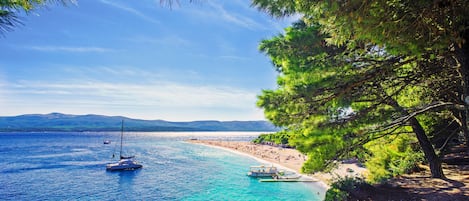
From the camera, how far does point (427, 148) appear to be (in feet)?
27.6

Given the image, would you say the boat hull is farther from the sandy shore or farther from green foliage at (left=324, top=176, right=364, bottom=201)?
green foliage at (left=324, top=176, right=364, bottom=201)

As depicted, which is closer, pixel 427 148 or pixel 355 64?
pixel 355 64

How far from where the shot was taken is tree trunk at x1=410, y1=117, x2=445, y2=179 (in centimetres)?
829

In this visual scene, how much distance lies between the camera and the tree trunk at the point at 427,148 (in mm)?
8289

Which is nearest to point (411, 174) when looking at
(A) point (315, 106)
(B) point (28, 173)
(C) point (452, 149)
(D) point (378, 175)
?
(D) point (378, 175)

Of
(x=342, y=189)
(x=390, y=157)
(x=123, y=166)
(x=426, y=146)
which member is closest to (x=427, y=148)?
(x=426, y=146)

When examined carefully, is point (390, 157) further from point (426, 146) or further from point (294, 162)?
point (294, 162)

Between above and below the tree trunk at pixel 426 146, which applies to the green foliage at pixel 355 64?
A: above

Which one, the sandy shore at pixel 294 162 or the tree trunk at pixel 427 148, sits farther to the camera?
the sandy shore at pixel 294 162

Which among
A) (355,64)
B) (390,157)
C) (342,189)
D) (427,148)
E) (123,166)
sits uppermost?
(355,64)

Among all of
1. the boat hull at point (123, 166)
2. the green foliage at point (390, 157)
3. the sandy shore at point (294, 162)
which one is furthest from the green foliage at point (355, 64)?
the boat hull at point (123, 166)

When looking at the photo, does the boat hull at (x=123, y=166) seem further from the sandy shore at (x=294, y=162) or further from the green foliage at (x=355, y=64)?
the green foliage at (x=355, y=64)

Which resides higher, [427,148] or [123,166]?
[427,148]

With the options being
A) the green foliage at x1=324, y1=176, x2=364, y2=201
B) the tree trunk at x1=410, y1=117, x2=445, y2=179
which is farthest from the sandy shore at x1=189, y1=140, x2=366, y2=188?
the tree trunk at x1=410, y1=117, x2=445, y2=179
